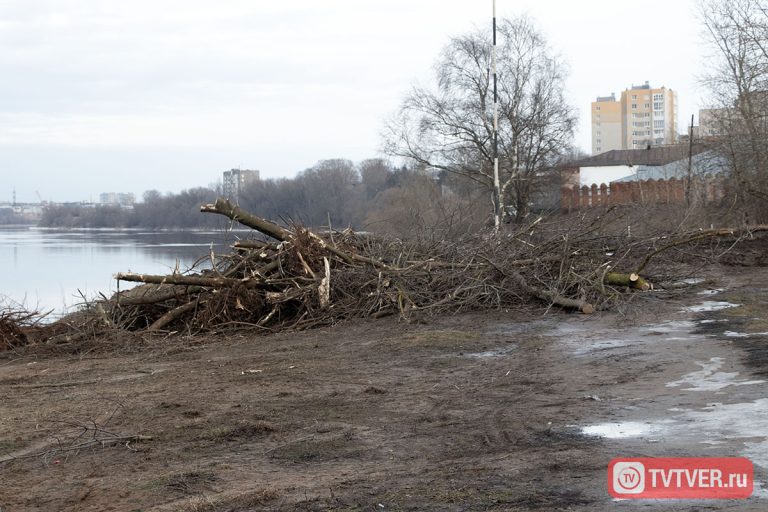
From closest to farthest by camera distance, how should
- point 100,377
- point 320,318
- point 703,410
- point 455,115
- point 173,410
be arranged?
point 703,410 → point 173,410 → point 100,377 → point 320,318 → point 455,115

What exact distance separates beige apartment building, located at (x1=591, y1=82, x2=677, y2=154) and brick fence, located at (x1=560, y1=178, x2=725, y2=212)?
114397 mm

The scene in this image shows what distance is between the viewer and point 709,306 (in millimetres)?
11531

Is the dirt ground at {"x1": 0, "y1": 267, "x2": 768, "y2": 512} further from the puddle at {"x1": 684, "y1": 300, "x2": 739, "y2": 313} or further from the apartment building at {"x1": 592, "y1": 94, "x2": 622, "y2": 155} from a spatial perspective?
the apartment building at {"x1": 592, "y1": 94, "x2": 622, "y2": 155}

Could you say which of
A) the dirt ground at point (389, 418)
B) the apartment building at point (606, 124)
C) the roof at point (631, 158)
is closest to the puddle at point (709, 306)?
the dirt ground at point (389, 418)

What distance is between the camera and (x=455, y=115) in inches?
1592

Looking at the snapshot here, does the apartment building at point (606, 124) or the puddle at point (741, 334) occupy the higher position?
the apartment building at point (606, 124)

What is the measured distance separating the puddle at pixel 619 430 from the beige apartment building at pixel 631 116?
476ft

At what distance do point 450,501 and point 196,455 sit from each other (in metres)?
1.85

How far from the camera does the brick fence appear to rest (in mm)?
25672

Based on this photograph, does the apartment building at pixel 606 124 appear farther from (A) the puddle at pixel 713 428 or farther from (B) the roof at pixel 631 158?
(A) the puddle at pixel 713 428

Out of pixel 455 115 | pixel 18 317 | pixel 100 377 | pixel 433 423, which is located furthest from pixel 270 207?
pixel 433 423

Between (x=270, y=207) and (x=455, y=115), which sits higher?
(x=455, y=115)

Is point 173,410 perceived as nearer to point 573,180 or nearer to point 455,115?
point 455,115

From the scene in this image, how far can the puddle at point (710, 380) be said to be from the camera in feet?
21.4
